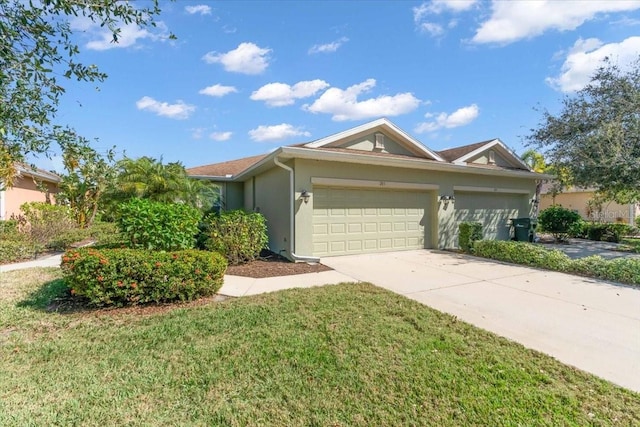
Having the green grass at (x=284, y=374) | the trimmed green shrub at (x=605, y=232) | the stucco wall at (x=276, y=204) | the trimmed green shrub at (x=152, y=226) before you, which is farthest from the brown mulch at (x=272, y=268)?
the trimmed green shrub at (x=605, y=232)

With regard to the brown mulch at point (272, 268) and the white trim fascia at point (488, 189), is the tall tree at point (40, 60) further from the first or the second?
the white trim fascia at point (488, 189)

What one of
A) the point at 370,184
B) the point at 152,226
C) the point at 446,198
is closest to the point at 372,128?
the point at 370,184

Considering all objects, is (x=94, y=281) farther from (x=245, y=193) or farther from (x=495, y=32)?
(x=495, y=32)

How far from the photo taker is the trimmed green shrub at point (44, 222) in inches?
436

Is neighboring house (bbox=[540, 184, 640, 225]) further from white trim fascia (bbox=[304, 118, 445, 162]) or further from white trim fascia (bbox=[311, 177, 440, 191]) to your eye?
white trim fascia (bbox=[311, 177, 440, 191])

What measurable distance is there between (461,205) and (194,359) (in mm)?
11121

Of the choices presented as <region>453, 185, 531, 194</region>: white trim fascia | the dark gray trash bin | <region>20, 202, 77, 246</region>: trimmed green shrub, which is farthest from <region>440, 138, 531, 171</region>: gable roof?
<region>20, 202, 77, 246</region>: trimmed green shrub

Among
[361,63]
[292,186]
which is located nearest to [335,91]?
[361,63]

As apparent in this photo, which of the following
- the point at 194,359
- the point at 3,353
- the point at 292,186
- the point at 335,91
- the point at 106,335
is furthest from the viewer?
the point at 335,91

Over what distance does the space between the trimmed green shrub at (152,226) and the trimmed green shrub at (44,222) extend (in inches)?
289

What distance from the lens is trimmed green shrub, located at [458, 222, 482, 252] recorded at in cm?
1032

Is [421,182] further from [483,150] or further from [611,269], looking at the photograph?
[611,269]

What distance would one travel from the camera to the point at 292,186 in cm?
853

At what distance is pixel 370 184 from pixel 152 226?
20.3ft
